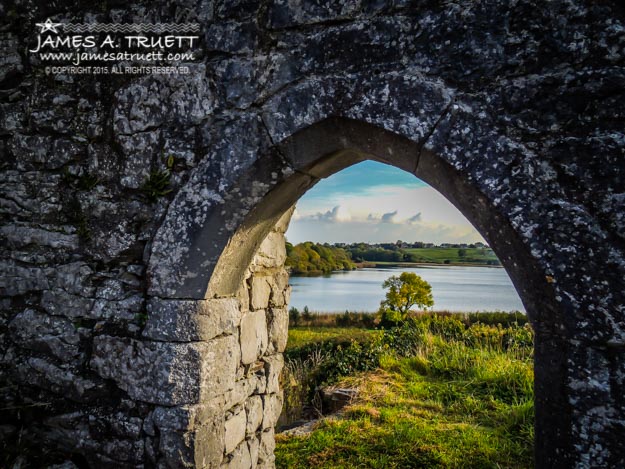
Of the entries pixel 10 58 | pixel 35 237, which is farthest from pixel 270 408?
pixel 10 58

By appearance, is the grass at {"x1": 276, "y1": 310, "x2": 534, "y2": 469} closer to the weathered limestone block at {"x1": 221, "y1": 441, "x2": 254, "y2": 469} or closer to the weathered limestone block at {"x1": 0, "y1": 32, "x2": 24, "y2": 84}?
the weathered limestone block at {"x1": 221, "y1": 441, "x2": 254, "y2": 469}

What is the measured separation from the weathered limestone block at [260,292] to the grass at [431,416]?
1.43m

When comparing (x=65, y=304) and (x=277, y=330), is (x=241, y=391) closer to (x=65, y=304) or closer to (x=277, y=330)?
(x=277, y=330)

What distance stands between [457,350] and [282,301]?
3730 millimetres

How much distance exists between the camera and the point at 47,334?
2.29m

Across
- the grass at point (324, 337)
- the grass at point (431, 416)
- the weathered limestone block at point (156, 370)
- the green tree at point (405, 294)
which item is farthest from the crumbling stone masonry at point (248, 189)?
the green tree at point (405, 294)

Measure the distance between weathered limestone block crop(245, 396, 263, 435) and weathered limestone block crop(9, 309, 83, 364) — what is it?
39.8 inches

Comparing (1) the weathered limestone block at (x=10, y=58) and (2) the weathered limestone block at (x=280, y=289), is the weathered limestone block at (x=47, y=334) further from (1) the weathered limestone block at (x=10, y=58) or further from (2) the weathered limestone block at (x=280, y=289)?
(1) the weathered limestone block at (x=10, y=58)

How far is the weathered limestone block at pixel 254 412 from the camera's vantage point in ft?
8.25

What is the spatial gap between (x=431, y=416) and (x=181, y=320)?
3.07 m

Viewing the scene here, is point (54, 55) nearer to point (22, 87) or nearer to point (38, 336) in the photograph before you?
point (22, 87)

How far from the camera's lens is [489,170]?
1.56 meters

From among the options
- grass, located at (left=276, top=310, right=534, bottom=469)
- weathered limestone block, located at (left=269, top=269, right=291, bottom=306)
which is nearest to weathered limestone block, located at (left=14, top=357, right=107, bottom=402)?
weathered limestone block, located at (left=269, top=269, right=291, bottom=306)

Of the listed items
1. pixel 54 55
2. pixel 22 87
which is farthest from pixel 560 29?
pixel 22 87
